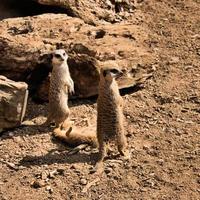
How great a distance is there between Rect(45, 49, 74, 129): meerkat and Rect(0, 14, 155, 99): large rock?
0.22 meters

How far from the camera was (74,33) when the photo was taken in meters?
4.51

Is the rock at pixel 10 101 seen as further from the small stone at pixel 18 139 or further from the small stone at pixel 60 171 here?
the small stone at pixel 60 171

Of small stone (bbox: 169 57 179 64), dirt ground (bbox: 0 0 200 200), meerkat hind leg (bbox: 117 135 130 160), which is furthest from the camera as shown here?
small stone (bbox: 169 57 179 64)

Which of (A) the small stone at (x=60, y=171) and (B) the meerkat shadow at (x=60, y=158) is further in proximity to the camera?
(B) the meerkat shadow at (x=60, y=158)

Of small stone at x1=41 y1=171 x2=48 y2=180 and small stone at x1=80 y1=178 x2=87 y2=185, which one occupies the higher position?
small stone at x1=80 y1=178 x2=87 y2=185

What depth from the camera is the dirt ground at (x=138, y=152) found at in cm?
346

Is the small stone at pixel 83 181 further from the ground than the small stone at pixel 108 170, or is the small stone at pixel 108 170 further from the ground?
the small stone at pixel 108 170

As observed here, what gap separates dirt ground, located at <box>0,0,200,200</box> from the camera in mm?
3461

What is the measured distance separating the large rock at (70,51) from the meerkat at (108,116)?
1.67ft

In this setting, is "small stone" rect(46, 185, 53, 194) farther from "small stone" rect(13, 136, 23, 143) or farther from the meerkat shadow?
"small stone" rect(13, 136, 23, 143)

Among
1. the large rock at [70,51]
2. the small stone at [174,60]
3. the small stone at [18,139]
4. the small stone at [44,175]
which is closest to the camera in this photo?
the small stone at [44,175]

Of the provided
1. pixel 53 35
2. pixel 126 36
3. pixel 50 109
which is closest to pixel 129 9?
pixel 126 36

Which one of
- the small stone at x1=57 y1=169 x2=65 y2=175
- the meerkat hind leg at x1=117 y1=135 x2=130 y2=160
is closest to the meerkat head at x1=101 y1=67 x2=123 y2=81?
the meerkat hind leg at x1=117 y1=135 x2=130 y2=160

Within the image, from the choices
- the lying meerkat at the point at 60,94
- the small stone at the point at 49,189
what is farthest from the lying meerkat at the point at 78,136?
the small stone at the point at 49,189
